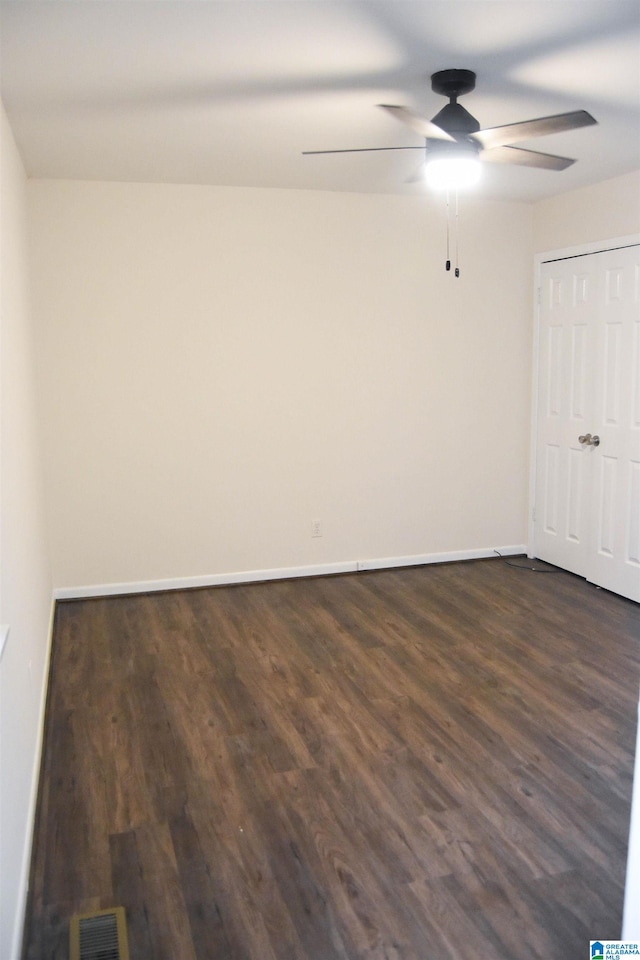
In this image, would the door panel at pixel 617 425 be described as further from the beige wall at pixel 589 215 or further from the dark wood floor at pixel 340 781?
the dark wood floor at pixel 340 781

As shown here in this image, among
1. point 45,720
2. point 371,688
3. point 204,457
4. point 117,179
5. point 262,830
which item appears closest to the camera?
point 262,830

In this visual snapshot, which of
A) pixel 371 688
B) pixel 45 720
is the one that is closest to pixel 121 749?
pixel 45 720

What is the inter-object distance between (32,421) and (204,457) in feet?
4.01

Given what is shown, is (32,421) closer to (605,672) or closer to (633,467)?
(605,672)

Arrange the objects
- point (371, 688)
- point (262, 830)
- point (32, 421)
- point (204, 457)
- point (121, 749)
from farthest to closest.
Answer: point (204, 457) → point (32, 421) → point (371, 688) → point (121, 749) → point (262, 830)

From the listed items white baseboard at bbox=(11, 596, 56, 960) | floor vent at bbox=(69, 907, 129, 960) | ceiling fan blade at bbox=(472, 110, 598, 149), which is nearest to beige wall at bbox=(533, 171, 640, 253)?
ceiling fan blade at bbox=(472, 110, 598, 149)

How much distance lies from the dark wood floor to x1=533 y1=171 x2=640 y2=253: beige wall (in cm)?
229

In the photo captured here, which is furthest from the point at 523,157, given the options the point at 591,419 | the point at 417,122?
the point at 591,419

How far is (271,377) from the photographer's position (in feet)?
16.9

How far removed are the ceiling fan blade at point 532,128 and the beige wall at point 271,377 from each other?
2.31 m

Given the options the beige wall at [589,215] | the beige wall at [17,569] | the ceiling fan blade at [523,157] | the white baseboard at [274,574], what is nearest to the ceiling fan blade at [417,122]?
the ceiling fan blade at [523,157]

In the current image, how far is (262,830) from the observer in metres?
2.55

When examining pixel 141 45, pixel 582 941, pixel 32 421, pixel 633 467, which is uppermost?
pixel 141 45

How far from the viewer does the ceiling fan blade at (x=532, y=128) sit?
264 centimetres
